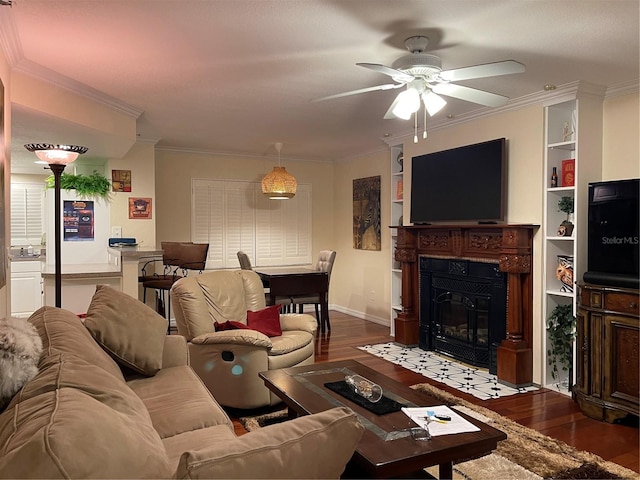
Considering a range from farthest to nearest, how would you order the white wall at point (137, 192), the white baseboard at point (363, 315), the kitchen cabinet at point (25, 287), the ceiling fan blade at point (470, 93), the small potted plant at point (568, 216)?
the white baseboard at point (363, 315) < the kitchen cabinet at point (25, 287) < the white wall at point (137, 192) < the small potted plant at point (568, 216) < the ceiling fan blade at point (470, 93)

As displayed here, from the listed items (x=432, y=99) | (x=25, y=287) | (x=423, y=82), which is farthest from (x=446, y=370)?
(x=25, y=287)

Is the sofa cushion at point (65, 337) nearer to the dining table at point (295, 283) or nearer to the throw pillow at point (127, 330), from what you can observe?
the throw pillow at point (127, 330)

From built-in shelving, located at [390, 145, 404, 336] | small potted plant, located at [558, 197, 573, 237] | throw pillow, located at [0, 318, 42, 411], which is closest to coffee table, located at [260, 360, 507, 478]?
throw pillow, located at [0, 318, 42, 411]

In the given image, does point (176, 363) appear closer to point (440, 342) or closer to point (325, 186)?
point (440, 342)

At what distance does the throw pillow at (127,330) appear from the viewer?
2588 mm

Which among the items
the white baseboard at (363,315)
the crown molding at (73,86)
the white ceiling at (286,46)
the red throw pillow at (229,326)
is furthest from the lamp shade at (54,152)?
the white baseboard at (363,315)

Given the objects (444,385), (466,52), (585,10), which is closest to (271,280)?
(444,385)

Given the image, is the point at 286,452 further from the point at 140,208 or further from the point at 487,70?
the point at 140,208

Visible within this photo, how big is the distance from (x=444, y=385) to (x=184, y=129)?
155 inches

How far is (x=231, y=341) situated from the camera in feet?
11.5

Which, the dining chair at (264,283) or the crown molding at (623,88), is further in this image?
the dining chair at (264,283)

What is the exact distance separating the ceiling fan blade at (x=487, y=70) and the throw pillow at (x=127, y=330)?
2265mm

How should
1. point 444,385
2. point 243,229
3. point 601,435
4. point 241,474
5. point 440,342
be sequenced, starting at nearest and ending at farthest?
point 241,474, point 601,435, point 444,385, point 440,342, point 243,229

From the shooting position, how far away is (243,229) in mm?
7449
